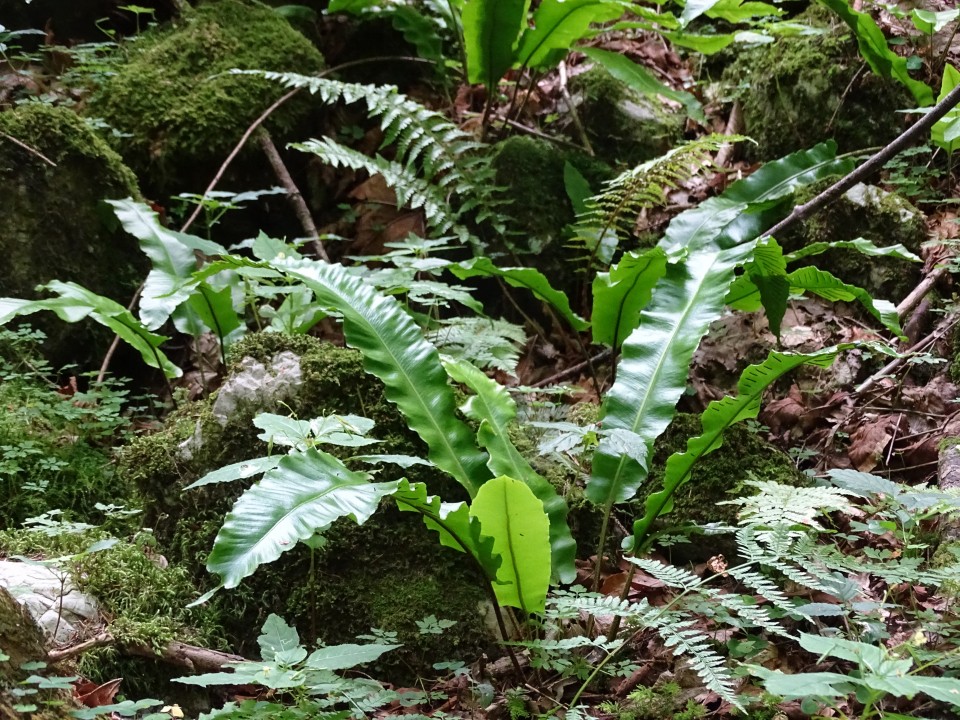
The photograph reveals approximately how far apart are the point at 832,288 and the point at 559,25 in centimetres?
195

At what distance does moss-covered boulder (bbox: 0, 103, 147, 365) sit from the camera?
10.4 ft

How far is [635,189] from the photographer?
318 centimetres

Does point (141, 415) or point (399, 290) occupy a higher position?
point (399, 290)

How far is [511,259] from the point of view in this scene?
371 centimetres

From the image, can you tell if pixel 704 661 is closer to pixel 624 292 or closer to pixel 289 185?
pixel 624 292

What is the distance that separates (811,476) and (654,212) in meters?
1.79

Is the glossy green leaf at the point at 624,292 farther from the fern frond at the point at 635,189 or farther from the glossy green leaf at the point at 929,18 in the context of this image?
the glossy green leaf at the point at 929,18

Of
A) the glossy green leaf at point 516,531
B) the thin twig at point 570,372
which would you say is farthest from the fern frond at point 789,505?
the thin twig at point 570,372

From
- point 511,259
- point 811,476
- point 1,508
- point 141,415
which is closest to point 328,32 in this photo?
point 511,259

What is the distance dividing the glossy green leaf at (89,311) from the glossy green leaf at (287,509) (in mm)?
1167

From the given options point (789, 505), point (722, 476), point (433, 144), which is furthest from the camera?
point (433, 144)

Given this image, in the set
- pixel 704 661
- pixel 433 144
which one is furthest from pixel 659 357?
pixel 433 144

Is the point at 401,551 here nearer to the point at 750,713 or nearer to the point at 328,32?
the point at 750,713

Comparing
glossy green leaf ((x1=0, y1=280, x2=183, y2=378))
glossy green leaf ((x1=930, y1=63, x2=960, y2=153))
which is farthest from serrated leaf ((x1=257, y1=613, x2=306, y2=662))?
glossy green leaf ((x1=930, y1=63, x2=960, y2=153))
